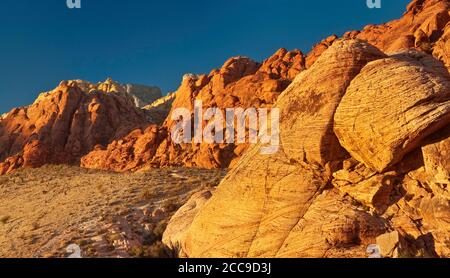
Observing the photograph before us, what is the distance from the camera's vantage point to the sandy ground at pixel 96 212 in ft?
77.8

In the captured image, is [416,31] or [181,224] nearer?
[181,224]

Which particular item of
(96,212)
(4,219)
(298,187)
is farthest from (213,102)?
(298,187)

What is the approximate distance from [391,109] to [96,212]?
68.9ft

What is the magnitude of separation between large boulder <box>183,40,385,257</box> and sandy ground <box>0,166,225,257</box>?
265 inches

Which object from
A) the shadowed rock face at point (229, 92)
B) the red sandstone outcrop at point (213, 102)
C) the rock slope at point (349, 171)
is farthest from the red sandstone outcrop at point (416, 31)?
the rock slope at point (349, 171)

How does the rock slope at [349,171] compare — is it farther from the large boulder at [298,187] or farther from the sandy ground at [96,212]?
the sandy ground at [96,212]

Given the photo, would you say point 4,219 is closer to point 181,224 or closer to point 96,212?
point 96,212

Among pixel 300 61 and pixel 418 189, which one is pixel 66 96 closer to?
pixel 300 61

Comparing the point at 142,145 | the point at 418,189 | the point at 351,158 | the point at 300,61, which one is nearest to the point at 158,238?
the point at 351,158

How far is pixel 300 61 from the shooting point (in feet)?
250

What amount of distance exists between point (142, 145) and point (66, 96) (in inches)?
1491

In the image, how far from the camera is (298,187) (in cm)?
1616

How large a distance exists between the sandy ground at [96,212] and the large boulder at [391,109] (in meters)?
11.7

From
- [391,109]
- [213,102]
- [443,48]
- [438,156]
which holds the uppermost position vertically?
[213,102]
